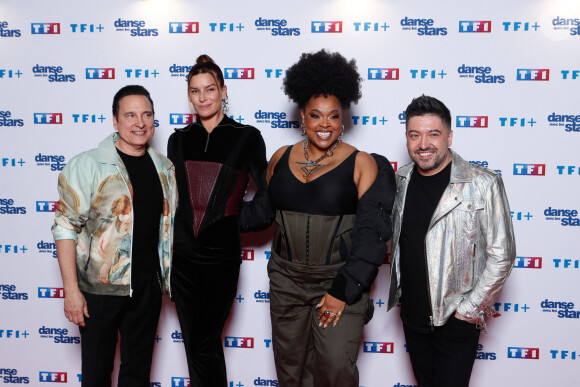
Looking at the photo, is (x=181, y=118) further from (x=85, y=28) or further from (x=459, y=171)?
(x=459, y=171)

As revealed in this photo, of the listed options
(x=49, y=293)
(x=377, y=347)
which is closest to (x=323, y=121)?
(x=377, y=347)

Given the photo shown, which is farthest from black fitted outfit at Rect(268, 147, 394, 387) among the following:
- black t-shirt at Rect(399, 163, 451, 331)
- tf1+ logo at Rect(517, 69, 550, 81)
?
tf1+ logo at Rect(517, 69, 550, 81)

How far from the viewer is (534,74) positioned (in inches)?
101

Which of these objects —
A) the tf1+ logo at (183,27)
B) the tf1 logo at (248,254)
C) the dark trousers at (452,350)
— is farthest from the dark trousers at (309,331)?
the tf1+ logo at (183,27)

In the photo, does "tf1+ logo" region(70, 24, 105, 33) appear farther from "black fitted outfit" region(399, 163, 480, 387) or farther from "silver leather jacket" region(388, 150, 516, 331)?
"silver leather jacket" region(388, 150, 516, 331)

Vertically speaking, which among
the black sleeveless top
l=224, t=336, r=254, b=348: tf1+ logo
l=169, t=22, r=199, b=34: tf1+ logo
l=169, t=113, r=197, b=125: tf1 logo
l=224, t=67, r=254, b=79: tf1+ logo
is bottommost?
l=224, t=336, r=254, b=348: tf1+ logo

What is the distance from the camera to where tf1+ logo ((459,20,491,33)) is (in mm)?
2562

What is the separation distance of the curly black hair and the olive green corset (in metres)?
0.57

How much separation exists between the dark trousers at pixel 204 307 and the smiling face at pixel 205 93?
749 mm

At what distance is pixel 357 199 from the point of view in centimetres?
190

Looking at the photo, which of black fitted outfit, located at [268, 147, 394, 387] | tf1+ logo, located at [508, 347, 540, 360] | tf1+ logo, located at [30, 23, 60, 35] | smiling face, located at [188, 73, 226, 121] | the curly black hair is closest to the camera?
black fitted outfit, located at [268, 147, 394, 387]

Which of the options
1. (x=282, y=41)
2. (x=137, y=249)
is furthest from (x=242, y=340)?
(x=282, y=41)

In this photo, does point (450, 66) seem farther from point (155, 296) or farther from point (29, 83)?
point (29, 83)

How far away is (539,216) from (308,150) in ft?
5.25
